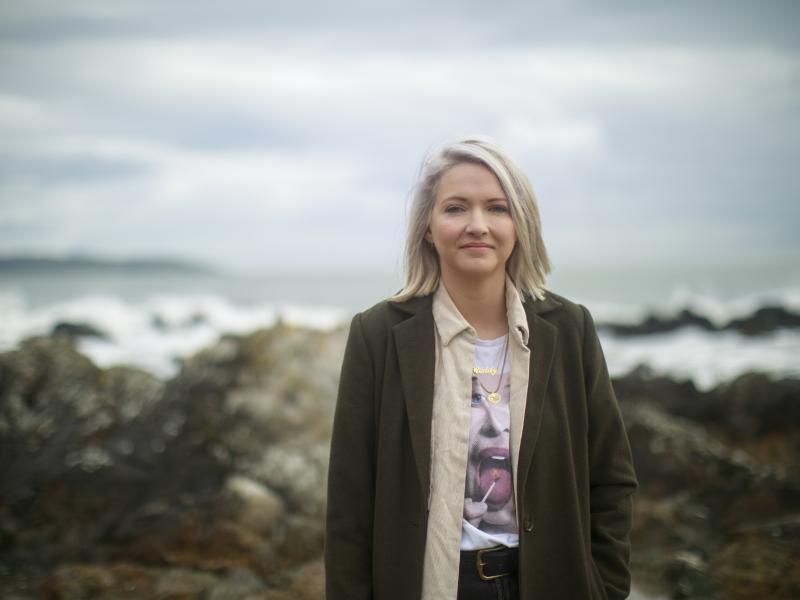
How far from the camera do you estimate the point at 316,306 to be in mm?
33438

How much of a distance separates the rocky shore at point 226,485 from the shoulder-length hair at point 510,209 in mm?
2307

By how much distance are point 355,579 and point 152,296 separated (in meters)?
32.1

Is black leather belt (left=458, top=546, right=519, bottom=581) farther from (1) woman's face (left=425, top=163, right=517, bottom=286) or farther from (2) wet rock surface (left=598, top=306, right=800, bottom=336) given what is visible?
(2) wet rock surface (left=598, top=306, right=800, bottom=336)

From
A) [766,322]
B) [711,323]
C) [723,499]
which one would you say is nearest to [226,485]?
[723,499]

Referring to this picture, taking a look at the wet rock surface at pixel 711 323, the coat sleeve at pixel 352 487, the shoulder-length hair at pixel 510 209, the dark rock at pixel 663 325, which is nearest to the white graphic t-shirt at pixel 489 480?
the coat sleeve at pixel 352 487

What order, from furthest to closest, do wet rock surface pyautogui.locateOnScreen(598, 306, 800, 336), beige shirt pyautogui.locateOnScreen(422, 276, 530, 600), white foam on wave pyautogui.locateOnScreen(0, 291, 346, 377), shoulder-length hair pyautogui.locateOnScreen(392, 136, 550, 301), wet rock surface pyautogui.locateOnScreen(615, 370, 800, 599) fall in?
1. wet rock surface pyautogui.locateOnScreen(598, 306, 800, 336)
2. white foam on wave pyautogui.locateOnScreen(0, 291, 346, 377)
3. wet rock surface pyautogui.locateOnScreen(615, 370, 800, 599)
4. shoulder-length hair pyautogui.locateOnScreen(392, 136, 550, 301)
5. beige shirt pyautogui.locateOnScreen(422, 276, 530, 600)

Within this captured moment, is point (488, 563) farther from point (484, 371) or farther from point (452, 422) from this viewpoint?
point (484, 371)

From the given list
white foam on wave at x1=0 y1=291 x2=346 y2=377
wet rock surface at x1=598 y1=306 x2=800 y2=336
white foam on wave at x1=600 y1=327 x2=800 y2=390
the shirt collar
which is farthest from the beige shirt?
wet rock surface at x1=598 y1=306 x2=800 y2=336

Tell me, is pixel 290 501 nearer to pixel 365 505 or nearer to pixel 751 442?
pixel 365 505

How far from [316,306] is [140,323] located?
44.6 feet

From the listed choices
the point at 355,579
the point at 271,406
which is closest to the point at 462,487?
the point at 355,579

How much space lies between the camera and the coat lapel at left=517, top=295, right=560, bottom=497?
2102mm

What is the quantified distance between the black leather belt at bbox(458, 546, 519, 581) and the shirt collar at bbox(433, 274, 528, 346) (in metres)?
0.68

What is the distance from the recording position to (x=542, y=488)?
212 cm
